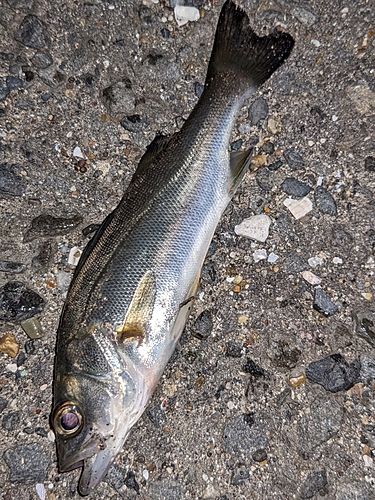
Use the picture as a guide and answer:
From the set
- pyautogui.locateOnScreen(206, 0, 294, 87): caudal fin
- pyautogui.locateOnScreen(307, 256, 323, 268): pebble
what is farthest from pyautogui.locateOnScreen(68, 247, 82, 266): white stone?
pyautogui.locateOnScreen(307, 256, 323, 268): pebble

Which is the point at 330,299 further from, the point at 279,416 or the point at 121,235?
the point at 121,235

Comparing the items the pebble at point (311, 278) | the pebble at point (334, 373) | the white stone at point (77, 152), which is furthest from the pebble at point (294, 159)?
the white stone at point (77, 152)

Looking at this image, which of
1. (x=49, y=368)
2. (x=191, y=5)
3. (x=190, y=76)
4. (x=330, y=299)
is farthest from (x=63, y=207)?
(x=330, y=299)

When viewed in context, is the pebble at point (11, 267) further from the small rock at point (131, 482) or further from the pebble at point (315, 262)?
the pebble at point (315, 262)

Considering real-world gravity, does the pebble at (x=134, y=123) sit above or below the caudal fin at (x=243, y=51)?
below

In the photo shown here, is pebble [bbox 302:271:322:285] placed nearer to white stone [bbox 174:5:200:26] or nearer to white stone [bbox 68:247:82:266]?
white stone [bbox 68:247:82:266]

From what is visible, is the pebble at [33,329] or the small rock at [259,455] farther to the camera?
the pebble at [33,329]

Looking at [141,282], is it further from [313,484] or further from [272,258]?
[313,484]

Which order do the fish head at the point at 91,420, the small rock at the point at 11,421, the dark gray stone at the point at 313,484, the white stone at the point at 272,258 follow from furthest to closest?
the white stone at the point at 272,258 < the small rock at the point at 11,421 < the dark gray stone at the point at 313,484 < the fish head at the point at 91,420
